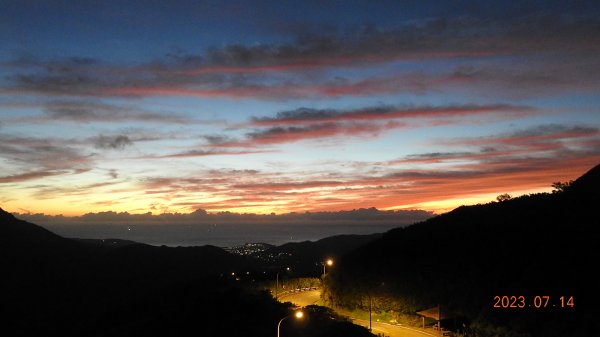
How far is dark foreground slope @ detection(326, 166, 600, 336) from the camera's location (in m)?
41.9

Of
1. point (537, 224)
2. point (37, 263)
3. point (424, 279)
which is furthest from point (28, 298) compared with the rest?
point (537, 224)

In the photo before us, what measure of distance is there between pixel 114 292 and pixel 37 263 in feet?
152

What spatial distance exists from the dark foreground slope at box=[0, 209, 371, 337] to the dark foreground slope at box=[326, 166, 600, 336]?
→ 38.0 ft

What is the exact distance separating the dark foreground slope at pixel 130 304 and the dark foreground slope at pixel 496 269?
11.6 meters

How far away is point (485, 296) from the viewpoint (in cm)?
4925

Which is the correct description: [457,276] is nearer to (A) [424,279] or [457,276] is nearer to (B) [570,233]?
(A) [424,279]

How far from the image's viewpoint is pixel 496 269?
54.6 meters

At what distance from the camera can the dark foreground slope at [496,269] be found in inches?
1649
